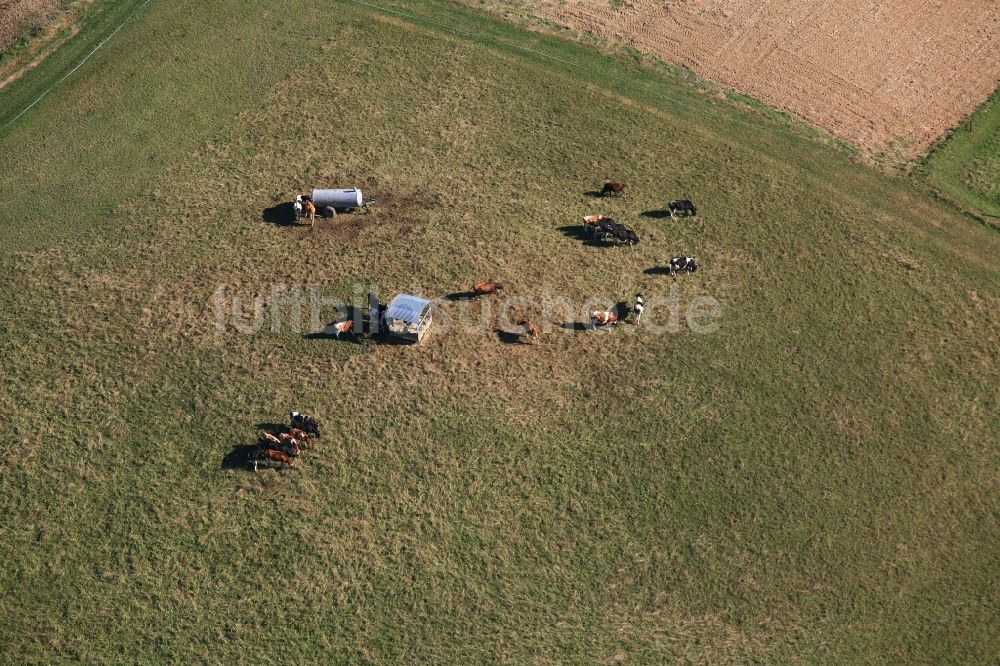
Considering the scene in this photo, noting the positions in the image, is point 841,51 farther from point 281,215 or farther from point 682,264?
point 281,215

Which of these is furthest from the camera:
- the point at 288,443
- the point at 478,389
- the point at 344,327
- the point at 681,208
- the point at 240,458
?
the point at 681,208

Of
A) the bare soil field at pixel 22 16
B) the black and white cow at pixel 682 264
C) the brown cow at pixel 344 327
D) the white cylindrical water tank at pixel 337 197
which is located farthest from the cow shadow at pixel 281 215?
the bare soil field at pixel 22 16

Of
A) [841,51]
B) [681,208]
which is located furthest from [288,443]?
[841,51]

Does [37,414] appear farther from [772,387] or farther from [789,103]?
[789,103]

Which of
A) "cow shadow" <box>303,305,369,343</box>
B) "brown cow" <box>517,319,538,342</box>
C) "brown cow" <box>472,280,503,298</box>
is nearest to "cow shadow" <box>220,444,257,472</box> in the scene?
"cow shadow" <box>303,305,369,343</box>

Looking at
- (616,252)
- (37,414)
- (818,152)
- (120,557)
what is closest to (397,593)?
(120,557)

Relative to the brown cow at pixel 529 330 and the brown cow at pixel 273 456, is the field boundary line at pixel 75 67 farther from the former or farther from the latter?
the brown cow at pixel 529 330

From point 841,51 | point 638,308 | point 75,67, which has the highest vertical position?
point 841,51
